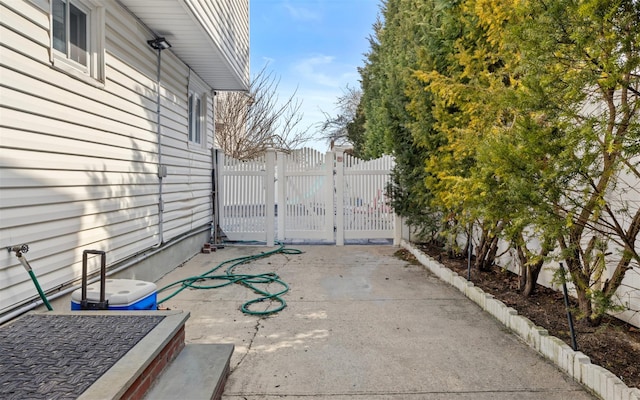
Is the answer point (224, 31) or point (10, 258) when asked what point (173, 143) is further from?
point (10, 258)

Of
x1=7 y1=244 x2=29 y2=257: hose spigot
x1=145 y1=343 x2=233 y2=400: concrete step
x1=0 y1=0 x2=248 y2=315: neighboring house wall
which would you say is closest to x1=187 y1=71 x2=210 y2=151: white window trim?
x1=0 y1=0 x2=248 y2=315: neighboring house wall

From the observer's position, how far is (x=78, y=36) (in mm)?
3773

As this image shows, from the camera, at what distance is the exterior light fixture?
17.4 feet

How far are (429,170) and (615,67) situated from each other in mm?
3421

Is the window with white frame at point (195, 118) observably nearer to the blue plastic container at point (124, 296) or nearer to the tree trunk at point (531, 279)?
the blue plastic container at point (124, 296)

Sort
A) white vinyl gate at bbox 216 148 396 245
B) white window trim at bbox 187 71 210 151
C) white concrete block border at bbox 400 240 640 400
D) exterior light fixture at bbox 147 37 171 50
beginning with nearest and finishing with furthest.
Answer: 1. white concrete block border at bbox 400 240 640 400
2. exterior light fixture at bbox 147 37 171 50
3. white window trim at bbox 187 71 210 151
4. white vinyl gate at bbox 216 148 396 245

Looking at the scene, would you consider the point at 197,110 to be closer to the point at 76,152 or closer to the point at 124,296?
the point at 76,152

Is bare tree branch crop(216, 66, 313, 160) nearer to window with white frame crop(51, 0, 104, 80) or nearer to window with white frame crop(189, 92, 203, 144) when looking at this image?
window with white frame crop(189, 92, 203, 144)

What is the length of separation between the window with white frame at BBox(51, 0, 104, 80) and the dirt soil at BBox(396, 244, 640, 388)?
4.79 metres

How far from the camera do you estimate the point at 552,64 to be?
110 inches

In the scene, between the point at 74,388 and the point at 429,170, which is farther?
the point at 429,170

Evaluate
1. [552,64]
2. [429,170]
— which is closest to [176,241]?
[429,170]

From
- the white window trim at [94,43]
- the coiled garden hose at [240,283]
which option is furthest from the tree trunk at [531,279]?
the white window trim at [94,43]

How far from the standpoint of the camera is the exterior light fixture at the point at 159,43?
209 inches
